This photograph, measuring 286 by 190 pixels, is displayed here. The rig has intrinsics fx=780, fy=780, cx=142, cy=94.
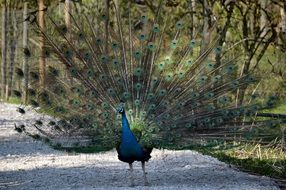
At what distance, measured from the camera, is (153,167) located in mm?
11062

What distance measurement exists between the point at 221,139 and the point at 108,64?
1.68m

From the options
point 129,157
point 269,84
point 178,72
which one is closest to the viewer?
point 129,157

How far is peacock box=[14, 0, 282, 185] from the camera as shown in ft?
30.5

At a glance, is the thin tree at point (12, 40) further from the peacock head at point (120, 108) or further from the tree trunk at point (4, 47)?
the peacock head at point (120, 108)

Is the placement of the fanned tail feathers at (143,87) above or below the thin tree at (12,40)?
below

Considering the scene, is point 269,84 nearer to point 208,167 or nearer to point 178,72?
point 208,167

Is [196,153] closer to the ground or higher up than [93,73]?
closer to the ground

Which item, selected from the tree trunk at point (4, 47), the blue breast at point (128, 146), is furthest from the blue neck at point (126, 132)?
the tree trunk at point (4, 47)

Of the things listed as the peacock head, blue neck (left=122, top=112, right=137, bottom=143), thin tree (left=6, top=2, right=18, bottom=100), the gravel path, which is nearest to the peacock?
blue neck (left=122, top=112, right=137, bottom=143)

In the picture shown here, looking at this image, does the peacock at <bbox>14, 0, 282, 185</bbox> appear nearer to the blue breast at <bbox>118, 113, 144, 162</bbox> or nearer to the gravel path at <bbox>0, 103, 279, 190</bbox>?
the blue breast at <bbox>118, 113, 144, 162</bbox>

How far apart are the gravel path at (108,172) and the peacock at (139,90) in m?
0.51

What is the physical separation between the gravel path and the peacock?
511 mm

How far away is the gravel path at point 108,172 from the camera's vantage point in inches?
365

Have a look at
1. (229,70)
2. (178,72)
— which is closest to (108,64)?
(178,72)
